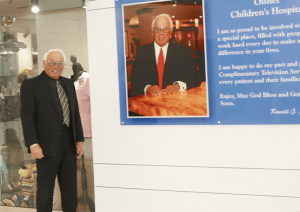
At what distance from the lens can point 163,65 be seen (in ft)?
11.9

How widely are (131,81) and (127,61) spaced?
0.18 m

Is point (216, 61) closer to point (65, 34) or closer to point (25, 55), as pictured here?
point (65, 34)

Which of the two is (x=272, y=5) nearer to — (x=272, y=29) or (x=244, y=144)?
(x=272, y=29)

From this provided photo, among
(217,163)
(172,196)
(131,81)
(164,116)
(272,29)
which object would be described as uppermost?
(272,29)

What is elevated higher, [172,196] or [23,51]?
[23,51]

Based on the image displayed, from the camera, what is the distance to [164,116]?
3648 mm

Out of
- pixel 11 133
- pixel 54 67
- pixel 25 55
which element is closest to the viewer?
pixel 54 67

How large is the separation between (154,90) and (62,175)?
4.11ft

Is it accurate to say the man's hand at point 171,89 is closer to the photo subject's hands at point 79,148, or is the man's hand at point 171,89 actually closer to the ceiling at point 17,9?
the photo subject's hands at point 79,148

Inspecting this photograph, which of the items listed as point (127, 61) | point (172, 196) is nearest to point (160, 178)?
point (172, 196)

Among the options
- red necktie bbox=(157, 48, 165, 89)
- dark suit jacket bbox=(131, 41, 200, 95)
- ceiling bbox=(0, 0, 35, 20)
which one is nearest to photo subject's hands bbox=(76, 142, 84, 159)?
dark suit jacket bbox=(131, 41, 200, 95)

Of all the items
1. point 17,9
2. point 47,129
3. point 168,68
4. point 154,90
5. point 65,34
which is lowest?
point 47,129

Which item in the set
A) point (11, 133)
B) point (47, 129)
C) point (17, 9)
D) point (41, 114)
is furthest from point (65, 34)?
point (11, 133)

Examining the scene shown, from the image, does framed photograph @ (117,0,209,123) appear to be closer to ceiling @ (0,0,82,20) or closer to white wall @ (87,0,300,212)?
white wall @ (87,0,300,212)
